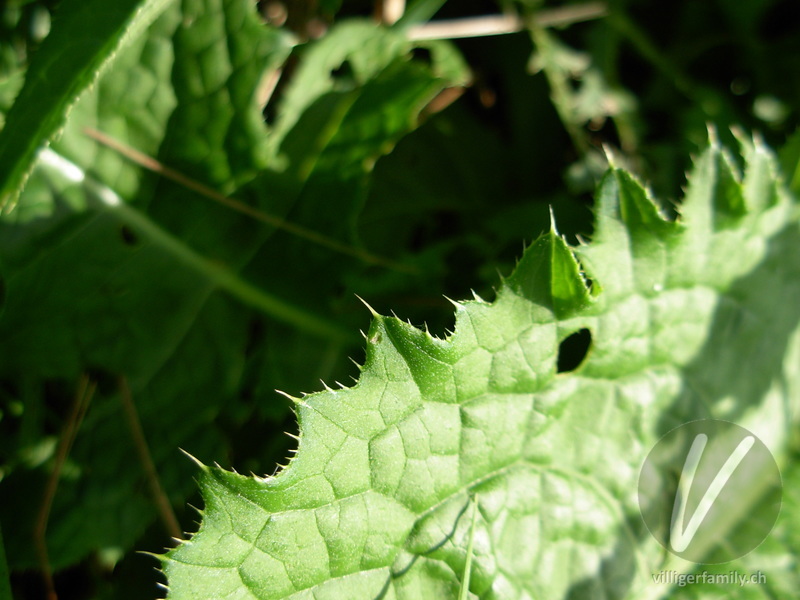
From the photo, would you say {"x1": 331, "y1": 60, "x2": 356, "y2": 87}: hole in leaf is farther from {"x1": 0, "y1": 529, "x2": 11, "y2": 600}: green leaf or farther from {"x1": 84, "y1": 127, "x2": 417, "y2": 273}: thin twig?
{"x1": 0, "y1": 529, "x2": 11, "y2": 600}: green leaf

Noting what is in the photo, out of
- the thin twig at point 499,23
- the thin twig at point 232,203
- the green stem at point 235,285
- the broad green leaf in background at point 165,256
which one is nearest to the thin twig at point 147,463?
the broad green leaf in background at point 165,256

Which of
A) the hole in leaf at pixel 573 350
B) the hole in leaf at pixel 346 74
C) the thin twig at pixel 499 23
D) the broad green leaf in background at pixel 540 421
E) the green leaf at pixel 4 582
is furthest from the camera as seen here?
the thin twig at pixel 499 23

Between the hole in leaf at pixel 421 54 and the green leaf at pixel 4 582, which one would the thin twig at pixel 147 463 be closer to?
the green leaf at pixel 4 582

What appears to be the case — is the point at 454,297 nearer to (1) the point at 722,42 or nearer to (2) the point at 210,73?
(2) the point at 210,73

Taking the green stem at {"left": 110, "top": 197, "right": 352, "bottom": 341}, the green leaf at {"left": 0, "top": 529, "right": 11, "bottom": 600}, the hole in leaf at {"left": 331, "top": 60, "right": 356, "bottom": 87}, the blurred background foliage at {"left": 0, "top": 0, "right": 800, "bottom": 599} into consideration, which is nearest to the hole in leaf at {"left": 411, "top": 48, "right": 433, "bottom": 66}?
the blurred background foliage at {"left": 0, "top": 0, "right": 800, "bottom": 599}

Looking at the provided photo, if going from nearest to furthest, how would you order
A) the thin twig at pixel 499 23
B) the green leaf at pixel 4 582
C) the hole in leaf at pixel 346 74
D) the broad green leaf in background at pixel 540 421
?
1. the broad green leaf in background at pixel 540 421
2. the green leaf at pixel 4 582
3. the hole in leaf at pixel 346 74
4. the thin twig at pixel 499 23
